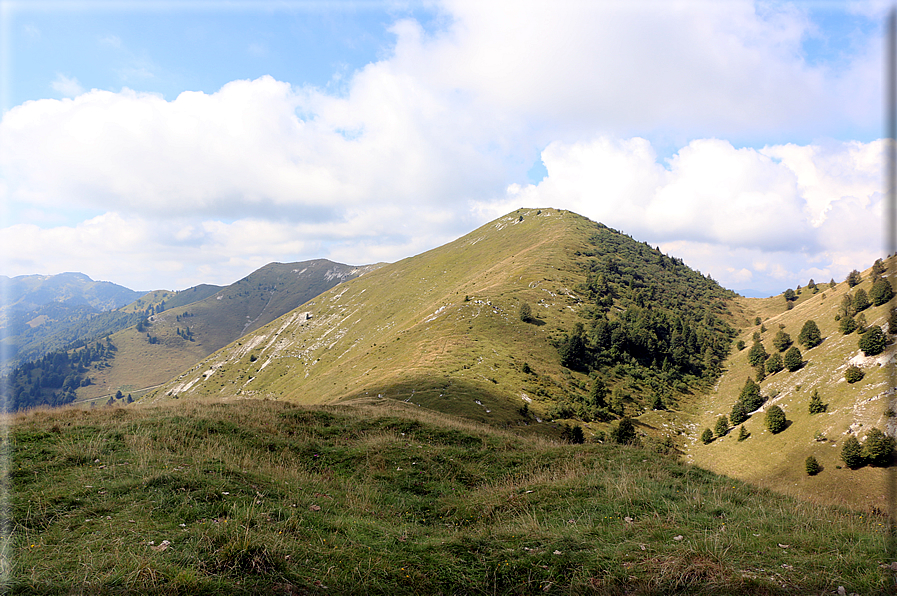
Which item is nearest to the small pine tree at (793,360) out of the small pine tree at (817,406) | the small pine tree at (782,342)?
the small pine tree at (782,342)

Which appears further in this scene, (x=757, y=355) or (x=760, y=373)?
(x=757, y=355)

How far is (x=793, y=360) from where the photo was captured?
204ft

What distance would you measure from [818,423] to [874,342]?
1498 centimetres

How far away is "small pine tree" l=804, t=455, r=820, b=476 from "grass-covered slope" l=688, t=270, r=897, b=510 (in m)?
0.40

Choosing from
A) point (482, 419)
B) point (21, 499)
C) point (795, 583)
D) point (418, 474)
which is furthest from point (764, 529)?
point (482, 419)

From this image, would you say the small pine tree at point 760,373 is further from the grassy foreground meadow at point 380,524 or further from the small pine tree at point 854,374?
the grassy foreground meadow at point 380,524

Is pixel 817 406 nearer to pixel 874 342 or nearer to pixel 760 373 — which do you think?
pixel 874 342

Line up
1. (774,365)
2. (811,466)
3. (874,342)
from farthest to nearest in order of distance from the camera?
(774,365)
(874,342)
(811,466)

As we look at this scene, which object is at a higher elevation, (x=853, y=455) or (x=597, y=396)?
(x=597, y=396)

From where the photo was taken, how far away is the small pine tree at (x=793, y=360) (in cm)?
6181

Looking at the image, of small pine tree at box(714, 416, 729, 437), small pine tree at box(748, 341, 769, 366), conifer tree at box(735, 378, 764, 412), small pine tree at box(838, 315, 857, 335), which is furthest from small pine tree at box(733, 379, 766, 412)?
small pine tree at box(748, 341, 769, 366)

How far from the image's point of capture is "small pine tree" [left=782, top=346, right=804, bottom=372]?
203 ft

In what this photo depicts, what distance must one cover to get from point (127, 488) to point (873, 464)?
57.8 m

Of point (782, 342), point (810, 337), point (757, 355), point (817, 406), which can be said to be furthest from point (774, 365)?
point (817, 406)
